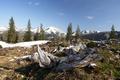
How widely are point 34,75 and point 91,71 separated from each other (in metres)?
3.98

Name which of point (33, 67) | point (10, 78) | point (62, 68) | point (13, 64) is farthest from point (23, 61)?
point (62, 68)

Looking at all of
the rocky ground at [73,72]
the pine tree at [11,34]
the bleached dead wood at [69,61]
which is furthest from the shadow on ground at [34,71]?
the pine tree at [11,34]

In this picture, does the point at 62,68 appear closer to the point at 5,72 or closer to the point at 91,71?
the point at 91,71

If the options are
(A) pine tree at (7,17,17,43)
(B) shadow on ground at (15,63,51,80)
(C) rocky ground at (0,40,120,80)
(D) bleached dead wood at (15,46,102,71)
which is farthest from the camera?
(A) pine tree at (7,17,17,43)

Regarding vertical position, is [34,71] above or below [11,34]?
below

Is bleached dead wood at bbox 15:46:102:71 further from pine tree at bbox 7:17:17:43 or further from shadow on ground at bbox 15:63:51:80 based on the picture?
pine tree at bbox 7:17:17:43

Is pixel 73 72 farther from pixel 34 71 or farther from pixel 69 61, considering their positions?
pixel 34 71

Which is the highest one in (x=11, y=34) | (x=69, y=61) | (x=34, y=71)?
(x=11, y=34)

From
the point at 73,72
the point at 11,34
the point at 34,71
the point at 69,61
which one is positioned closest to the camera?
the point at 73,72

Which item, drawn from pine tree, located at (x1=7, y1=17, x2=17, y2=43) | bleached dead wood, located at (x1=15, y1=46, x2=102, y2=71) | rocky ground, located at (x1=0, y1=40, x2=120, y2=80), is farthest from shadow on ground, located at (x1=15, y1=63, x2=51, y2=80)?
pine tree, located at (x1=7, y1=17, x2=17, y2=43)

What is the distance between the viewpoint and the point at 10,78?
15.2 meters

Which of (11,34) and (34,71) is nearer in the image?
(34,71)

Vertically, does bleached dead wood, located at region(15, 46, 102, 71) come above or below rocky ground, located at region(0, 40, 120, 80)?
above

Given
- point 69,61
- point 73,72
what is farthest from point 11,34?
point 73,72
